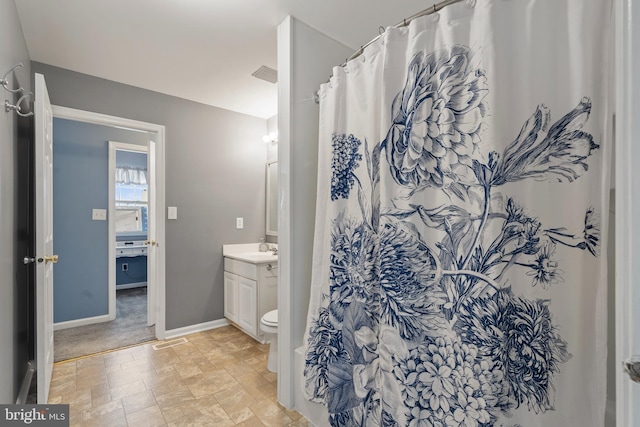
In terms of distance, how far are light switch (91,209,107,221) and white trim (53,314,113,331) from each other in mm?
1083

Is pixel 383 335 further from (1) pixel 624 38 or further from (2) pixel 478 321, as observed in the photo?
(1) pixel 624 38

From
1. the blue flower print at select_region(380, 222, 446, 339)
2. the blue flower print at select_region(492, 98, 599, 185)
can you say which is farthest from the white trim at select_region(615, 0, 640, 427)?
the blue flower print at select_region(380, 222, 446, 339)

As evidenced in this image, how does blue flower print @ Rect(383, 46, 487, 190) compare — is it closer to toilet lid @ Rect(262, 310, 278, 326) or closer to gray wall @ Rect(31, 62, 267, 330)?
toilet lid @ Rect(262, 310, 278, 326)

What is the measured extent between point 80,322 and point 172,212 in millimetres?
1680

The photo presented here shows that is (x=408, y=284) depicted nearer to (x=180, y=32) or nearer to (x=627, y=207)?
(x=627, y=207)

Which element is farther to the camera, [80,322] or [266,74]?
[80,322]

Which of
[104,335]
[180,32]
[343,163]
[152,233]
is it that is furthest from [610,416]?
[104,335]

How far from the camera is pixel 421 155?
1222mm

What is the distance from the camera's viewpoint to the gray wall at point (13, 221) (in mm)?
1510

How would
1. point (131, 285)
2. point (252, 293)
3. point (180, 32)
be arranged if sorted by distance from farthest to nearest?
point (131, 285) < point (252, 293) < point (180, 32)

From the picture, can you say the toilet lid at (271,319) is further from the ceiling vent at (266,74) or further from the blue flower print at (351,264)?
the ceiling vent at (266,74)

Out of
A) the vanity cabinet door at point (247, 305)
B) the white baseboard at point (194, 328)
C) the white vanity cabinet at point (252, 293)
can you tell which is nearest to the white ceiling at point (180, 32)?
the white vanity cabinet at point (252, 293)

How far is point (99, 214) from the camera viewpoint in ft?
11.3

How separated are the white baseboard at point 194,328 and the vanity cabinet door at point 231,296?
4.1 inches
